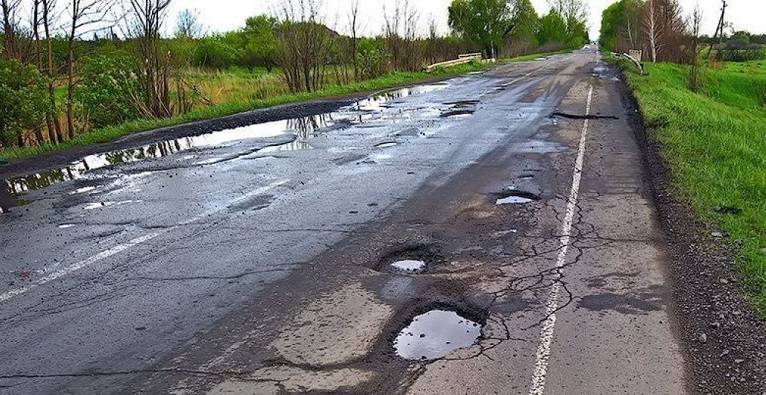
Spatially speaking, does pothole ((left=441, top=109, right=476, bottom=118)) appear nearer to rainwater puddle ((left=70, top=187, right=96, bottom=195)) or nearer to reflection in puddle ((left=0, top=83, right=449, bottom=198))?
reflection in puddle ((left=0, top=83, right=449, bottom=198))

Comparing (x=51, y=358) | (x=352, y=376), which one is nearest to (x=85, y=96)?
(x=51, y=358)

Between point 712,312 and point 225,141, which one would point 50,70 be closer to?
point 225,141

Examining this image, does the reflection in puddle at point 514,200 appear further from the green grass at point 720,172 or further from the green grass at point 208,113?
the green grass at point 208,113

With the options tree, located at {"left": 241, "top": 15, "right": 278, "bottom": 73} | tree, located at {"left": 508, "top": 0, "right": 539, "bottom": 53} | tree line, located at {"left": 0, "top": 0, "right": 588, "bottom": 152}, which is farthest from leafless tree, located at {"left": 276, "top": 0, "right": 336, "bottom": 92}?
tree, located at {"left": 508, "top": 0, "right": 539, "bottom": 53}

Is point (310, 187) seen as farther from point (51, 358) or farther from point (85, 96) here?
point (85, 96)

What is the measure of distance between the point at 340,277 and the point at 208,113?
540 inches

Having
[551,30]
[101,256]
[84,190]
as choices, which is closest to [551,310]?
[101,256]

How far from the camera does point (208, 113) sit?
17.9m

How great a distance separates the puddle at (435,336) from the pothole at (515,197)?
326 centimetres

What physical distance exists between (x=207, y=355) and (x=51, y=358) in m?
1.09

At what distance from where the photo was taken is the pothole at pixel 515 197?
7.82 m

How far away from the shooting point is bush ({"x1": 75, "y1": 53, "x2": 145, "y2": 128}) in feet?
53.7

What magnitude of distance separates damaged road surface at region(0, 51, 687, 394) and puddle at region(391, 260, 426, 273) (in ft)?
0.12

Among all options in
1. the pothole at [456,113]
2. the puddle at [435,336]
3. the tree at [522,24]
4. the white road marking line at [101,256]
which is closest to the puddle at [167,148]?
the pothole at [456,113]
